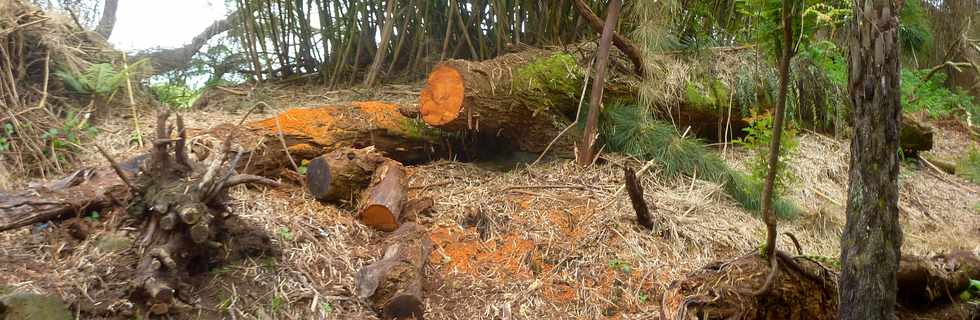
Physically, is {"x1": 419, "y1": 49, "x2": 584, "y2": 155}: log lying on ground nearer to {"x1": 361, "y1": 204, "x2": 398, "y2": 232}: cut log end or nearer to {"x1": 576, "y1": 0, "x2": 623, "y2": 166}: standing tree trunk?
{"x1": 576, "y1": 0, "x2": 623, "y2": 166}: standing tree trunk

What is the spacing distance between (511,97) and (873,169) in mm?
2576

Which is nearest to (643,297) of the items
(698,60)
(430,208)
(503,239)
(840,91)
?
(503,239)

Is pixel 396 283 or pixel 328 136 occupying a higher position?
pixel 328 136

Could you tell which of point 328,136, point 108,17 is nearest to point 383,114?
point 328,136

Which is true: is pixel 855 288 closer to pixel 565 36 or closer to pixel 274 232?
pixel 274 232

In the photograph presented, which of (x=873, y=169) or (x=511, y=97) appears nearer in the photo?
(x=873, y=169)

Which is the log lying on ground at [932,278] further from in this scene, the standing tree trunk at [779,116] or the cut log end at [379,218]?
the cut log end at [379,218]

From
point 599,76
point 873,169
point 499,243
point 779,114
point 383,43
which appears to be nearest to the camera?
point 873,169

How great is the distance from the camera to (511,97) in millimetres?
4914

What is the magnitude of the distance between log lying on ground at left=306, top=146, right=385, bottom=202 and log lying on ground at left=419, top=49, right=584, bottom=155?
63 cm

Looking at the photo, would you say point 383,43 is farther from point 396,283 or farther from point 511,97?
point 396,283

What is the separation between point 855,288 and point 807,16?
3.36ft

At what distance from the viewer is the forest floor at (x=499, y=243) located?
3.20 meters

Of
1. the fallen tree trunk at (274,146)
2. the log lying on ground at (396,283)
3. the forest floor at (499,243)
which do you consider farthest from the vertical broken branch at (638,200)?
the fallen tree trunk at (274,146)
